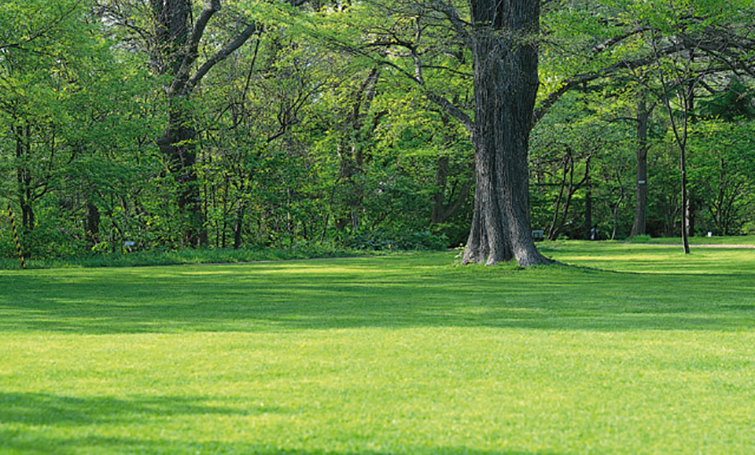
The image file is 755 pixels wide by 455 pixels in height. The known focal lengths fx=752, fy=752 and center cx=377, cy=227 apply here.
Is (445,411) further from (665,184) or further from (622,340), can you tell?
(665,184)

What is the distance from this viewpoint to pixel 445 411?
4238 mm

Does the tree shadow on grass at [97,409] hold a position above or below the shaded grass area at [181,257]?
below

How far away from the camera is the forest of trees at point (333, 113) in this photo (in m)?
16.8

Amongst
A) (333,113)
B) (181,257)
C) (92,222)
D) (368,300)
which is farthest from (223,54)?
(368,300)

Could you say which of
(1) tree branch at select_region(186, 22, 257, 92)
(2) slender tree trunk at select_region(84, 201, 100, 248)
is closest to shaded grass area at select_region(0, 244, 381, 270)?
(2) slender tree trunk at select_region(84, 201, 100, 248)

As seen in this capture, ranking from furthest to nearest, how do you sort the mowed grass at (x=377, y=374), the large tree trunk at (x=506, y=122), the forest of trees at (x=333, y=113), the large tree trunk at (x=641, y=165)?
the large tree trunk at (x=641, y=165) → the forest of trees at (x=333, y=113) → the large tree trunk at (x=506, y=122) → the mowed grass at (x=377, y=374)

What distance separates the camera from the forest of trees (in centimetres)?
1680

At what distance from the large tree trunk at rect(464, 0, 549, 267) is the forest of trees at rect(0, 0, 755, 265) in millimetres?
46

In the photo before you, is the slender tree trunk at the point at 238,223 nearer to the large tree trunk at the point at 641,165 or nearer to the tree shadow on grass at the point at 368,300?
the tree shadow on grass at the point at 368,300

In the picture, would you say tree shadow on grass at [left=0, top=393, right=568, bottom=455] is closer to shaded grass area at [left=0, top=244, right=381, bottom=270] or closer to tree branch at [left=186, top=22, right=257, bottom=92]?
shaded grass area at [left=0, top=244, right=381, bottom=270]

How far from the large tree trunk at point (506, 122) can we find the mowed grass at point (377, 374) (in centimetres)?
546

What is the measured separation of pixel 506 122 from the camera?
16.7m

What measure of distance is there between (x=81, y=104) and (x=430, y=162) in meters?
17.4

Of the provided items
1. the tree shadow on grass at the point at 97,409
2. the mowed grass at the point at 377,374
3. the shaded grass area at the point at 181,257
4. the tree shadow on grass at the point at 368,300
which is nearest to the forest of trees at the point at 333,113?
the shaded grass area at the point at 181,257
